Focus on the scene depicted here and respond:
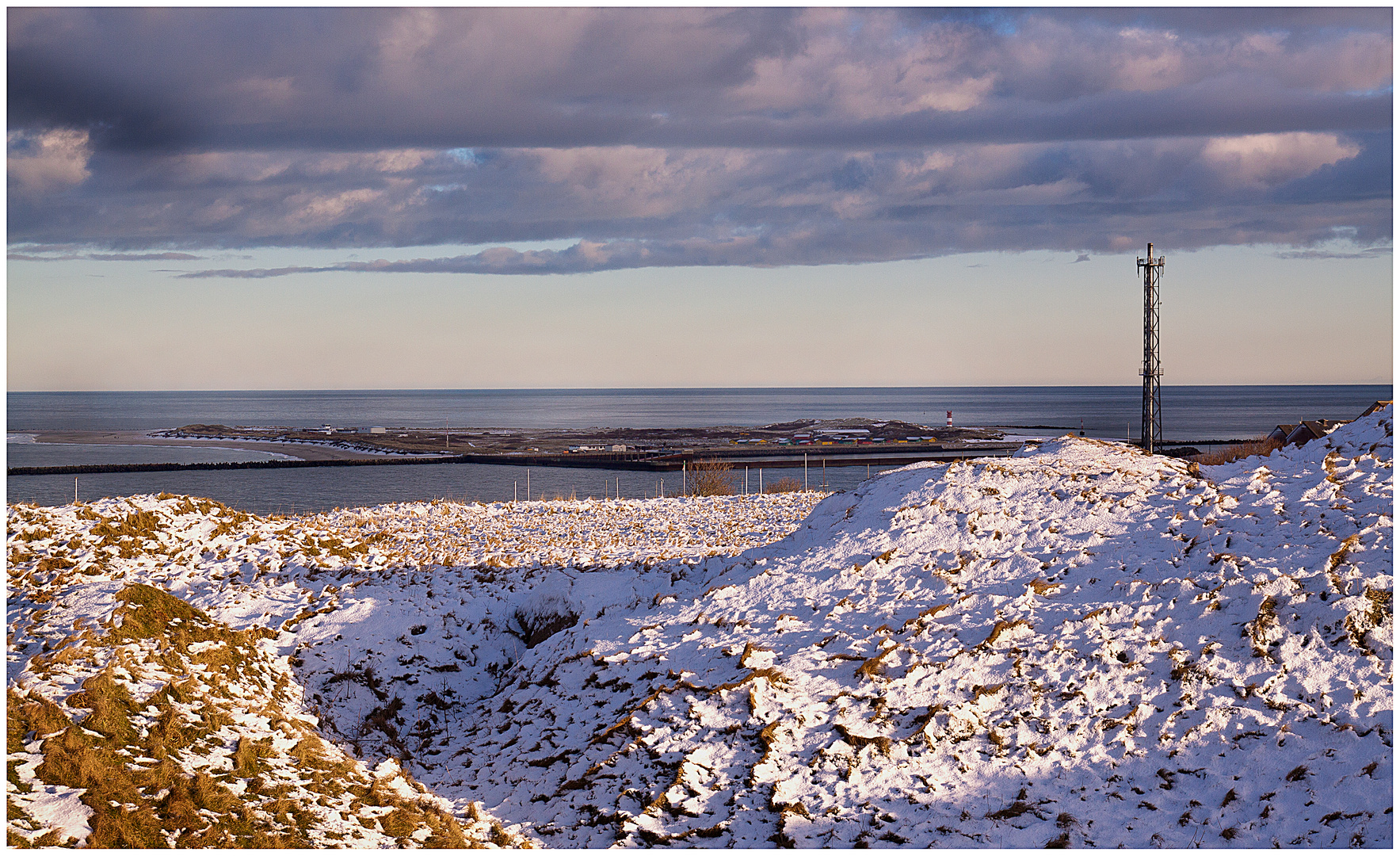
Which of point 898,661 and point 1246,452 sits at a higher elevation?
point 1246,452

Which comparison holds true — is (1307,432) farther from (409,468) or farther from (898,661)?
(409,468)

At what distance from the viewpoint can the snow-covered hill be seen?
6.25 meters

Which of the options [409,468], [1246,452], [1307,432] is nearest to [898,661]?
[1307,432]

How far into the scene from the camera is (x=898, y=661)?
7.54 metres

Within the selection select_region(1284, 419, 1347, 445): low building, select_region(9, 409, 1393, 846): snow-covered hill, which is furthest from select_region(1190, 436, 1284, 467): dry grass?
select_region(9, 409, 1393, 846): snow-covered hill

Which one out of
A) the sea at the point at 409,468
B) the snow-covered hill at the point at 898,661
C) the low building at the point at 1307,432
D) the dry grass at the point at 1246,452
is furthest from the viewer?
the sea at the point at 409,468

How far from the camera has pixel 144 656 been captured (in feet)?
26.1

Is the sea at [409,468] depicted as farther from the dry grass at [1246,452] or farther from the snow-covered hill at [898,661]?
the snow-covered hill at [898,661]

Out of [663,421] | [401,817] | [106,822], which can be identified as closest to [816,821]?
[401,817]

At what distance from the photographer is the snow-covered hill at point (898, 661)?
625 cm

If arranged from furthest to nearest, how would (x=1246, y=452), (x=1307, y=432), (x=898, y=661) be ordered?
(x=1246, y=452) < (x=1307, y=432) < (x=898, y=661)

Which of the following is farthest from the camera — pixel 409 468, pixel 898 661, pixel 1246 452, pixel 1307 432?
pixel 409 468

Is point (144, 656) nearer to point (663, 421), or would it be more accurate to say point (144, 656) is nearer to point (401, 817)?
point (401, 817)

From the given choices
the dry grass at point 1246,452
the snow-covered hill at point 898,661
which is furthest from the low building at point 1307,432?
the snow-covered hill at point 898,661
